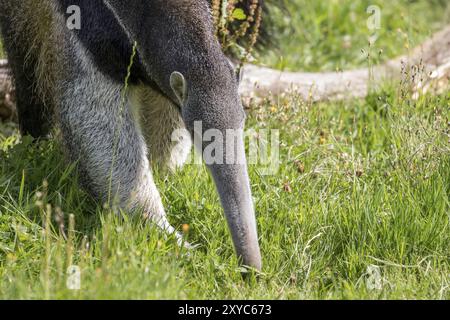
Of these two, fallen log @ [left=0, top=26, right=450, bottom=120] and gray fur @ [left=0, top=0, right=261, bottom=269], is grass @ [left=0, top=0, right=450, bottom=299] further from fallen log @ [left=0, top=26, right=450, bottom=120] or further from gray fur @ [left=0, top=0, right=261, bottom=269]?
fallen log @ [left=0, top=26, right=450, bottom=120]

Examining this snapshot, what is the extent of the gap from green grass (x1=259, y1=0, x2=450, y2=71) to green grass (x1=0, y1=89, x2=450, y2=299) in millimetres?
Answer: 2606

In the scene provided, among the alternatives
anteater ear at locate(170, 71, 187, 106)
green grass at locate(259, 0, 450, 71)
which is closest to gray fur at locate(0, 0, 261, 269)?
anteater ear at locate(170, 71, 187, 106)

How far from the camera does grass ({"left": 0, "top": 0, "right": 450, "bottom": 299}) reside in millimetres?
4352

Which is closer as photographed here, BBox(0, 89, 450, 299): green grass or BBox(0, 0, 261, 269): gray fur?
BBox(0, 89, 450, 299): green grass

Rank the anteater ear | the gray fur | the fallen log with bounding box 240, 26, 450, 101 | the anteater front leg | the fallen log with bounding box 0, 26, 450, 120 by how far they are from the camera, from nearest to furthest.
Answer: the gray fur
the anteater ear
the anteater front leg
the fallen log with bounding box 0, 26, 450, 120
the fallen log with bounding box 240, 26, 450, 101

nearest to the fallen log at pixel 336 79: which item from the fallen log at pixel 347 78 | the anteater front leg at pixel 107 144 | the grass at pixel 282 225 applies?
the fallen log at pixel 347 78

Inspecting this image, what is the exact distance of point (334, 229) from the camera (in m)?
5.07

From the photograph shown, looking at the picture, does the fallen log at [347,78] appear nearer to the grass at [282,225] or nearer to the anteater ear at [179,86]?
the grass at [282,225]

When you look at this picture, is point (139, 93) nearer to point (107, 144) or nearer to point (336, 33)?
point (107, 144)

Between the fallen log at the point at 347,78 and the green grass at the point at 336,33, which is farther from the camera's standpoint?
the green grass at the point at 336,33

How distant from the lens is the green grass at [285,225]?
4359 mm

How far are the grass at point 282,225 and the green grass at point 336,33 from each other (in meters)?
2.55

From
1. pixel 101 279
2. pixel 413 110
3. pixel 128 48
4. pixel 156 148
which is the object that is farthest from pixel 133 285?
pixel 413 110

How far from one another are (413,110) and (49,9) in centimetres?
261
